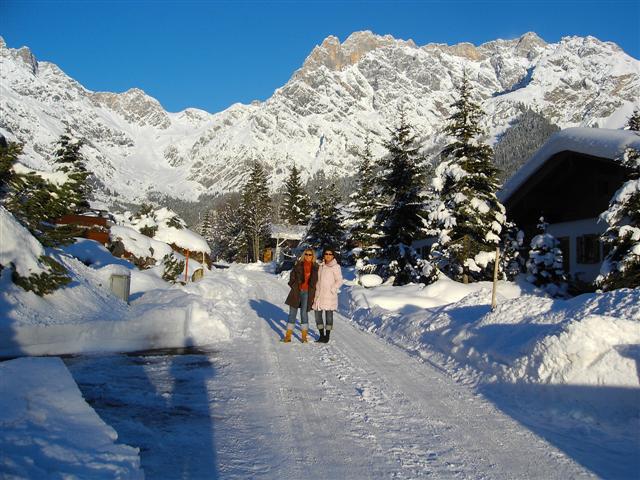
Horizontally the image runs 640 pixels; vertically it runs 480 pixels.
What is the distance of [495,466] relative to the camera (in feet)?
14.0

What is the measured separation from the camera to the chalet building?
16062mm

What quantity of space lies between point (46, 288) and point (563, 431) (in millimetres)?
8099

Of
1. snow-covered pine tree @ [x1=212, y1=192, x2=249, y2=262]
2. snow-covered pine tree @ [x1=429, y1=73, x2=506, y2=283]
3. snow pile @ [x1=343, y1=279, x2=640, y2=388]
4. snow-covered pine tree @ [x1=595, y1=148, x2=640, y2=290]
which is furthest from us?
snow-covered pine tree @ [x1=212, y1=192, x2=249, y2=262]

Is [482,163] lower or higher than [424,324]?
higher

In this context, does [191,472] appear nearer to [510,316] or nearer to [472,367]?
[472,367]

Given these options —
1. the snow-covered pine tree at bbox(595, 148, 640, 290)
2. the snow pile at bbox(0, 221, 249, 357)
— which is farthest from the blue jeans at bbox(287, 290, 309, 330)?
the snow-covered pine tree at bbox(595, 148, 640, 290)

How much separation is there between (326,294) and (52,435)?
717 centimetres

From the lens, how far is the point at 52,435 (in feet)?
11.1

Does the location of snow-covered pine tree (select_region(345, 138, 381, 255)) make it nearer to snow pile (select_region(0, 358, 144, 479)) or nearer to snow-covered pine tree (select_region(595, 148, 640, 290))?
snow-covered pine tree (select_region(595, 148, 640, 290))

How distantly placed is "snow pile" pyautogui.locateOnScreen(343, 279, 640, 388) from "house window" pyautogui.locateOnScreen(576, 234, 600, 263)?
6.28 meters

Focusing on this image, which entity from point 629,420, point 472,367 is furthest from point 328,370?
point 629,420

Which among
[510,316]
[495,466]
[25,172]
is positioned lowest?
[495,466]

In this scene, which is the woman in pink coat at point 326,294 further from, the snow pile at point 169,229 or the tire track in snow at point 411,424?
the snow pile at point 169,229

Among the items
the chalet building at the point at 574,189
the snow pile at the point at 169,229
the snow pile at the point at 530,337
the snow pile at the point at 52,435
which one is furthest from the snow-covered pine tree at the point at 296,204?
the snow pile at the point at 52,435
